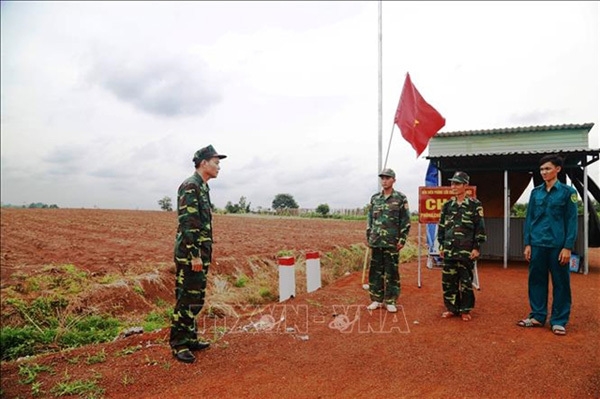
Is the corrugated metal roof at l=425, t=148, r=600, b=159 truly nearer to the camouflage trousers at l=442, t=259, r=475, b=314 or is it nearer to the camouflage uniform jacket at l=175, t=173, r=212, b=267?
the camouflage trousers at l=442, t=259, r=475, b=314

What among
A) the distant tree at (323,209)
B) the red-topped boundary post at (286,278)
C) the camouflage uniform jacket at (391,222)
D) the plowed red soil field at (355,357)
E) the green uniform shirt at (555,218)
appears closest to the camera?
the plowed red soil field at (355,357)

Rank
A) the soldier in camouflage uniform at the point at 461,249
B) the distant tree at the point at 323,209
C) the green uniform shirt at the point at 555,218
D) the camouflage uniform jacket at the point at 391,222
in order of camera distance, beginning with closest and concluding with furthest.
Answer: the green uniform shirt at the point at 555,218, the soldier in camouflage uniform at the point at 461,249, the camouflage uniform jacket at the point at 391,222, the distant tree at the point at 323,209

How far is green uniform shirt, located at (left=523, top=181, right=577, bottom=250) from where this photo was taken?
4289 mm

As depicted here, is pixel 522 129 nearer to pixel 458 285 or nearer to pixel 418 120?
pixel 418 120

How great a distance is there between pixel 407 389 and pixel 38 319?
566cm

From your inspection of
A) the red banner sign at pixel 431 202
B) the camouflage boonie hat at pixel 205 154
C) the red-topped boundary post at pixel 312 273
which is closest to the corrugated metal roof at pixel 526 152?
the red banner sign at pixel 431 202

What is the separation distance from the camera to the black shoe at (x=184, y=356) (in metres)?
3.68

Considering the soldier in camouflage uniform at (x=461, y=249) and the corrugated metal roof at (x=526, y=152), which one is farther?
the corrugated metal roof at (x=526, y=152)

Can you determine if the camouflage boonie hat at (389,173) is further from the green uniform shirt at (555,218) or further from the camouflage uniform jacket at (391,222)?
the green uniform shirt at (555,218)

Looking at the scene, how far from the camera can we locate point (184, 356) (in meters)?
3.71

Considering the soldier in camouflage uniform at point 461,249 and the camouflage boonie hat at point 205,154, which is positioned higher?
the camouflage boonie hat at point 205,154

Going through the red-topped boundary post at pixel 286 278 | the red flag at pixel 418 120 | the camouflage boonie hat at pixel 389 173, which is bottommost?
the red-topped boundary post at pixel 286 278

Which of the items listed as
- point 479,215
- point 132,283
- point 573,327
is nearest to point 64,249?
point 132,283

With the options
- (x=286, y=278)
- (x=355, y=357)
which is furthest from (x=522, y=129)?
(x=355, y=357)
